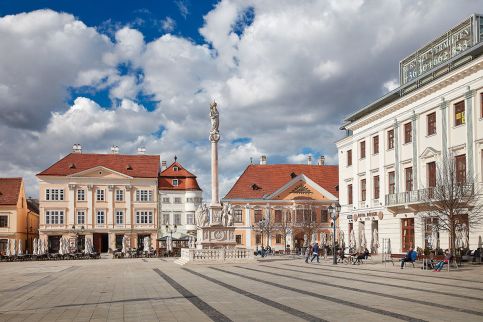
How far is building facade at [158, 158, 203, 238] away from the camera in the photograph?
250ft

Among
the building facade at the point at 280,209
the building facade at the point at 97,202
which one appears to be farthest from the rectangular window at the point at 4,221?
the building facade at the point at 280,209

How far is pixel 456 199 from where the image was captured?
30.0 meters

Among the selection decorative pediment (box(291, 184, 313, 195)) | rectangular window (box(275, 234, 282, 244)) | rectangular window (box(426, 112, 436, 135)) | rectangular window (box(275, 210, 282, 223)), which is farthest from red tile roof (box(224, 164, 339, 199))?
rectangular window (box(426, 112, 436, 135))

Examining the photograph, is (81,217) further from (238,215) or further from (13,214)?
(238,215)

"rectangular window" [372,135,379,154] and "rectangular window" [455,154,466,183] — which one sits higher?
"rectangular window" [372,135,379,154]

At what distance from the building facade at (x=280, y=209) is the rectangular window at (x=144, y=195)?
1075 cm

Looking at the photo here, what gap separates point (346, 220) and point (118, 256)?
67.9 feet

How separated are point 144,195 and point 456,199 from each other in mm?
51413

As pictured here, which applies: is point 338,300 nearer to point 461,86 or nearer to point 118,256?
point 461,86

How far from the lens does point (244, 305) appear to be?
1473 cm

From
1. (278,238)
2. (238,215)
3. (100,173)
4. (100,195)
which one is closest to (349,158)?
(278,238)

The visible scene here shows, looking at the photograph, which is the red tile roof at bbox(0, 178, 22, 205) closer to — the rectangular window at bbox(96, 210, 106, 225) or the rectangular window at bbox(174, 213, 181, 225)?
the rectangular window at bbox(96, 210, 106, 225)

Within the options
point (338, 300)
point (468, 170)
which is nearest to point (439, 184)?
point (468, 170)

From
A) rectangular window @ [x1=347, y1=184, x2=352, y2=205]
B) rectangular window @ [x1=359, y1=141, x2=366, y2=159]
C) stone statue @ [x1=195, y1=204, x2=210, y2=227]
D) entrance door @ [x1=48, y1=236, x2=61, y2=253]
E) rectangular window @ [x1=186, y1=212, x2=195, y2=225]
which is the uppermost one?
rectangular window @ [x1=359, y1=141, x2=366, y2=159]
